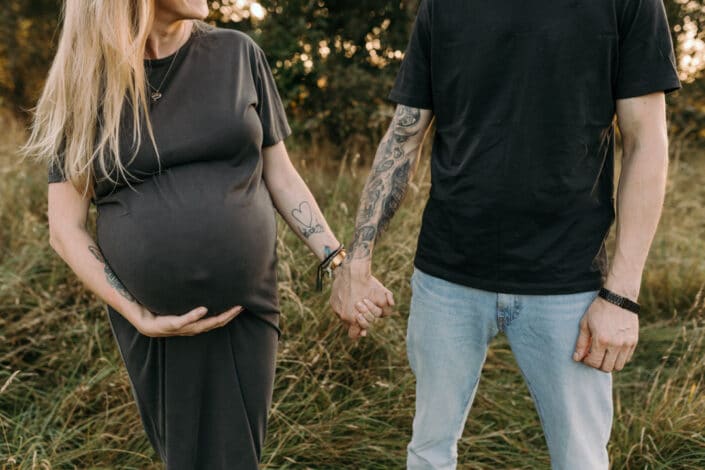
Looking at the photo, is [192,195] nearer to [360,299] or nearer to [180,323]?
[180,323]

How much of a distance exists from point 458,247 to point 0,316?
9.10 feet

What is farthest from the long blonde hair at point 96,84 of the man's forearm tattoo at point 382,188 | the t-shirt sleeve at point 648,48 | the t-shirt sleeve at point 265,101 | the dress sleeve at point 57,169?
the t-shirt sleeve at point 648,48

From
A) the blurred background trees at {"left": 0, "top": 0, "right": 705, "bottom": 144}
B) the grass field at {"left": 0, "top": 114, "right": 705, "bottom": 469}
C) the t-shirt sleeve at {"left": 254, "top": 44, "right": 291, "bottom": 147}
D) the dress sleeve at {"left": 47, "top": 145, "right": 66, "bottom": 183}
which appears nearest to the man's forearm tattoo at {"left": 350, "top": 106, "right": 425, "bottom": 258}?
the t-shirt sleeve at {"left": 254, "top": 44, "right": 291, "bottom": 147}

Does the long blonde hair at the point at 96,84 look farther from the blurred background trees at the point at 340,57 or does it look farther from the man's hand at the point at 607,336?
the blurred background trees at the point at 340,57

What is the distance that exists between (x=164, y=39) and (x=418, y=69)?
0.72m

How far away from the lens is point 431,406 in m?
2.08

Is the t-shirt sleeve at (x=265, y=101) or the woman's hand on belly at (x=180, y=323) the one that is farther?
the t-shirt sleeve at (x=265, y=101)

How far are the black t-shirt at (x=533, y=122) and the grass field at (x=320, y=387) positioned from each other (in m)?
1.32

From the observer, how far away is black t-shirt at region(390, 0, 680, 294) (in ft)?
5.73

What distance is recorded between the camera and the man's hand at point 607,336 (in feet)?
5.83

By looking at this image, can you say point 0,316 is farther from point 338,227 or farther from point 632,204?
point 632,204

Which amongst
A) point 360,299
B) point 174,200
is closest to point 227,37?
point 174,200

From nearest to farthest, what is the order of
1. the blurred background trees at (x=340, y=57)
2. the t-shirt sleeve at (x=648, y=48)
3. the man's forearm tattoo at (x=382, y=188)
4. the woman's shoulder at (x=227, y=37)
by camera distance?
the t-shirt sleeve at (x=648, y=48)
the woman's shoulder at (x=227, y=37)
the man's forearm tattoo at (x=382, y=188)
the blurred background trees at (x=340, y=57)

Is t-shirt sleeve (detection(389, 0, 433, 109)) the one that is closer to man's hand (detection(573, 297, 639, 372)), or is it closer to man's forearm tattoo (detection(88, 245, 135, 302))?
man's hand (detection(573, 297, 639, 372))
